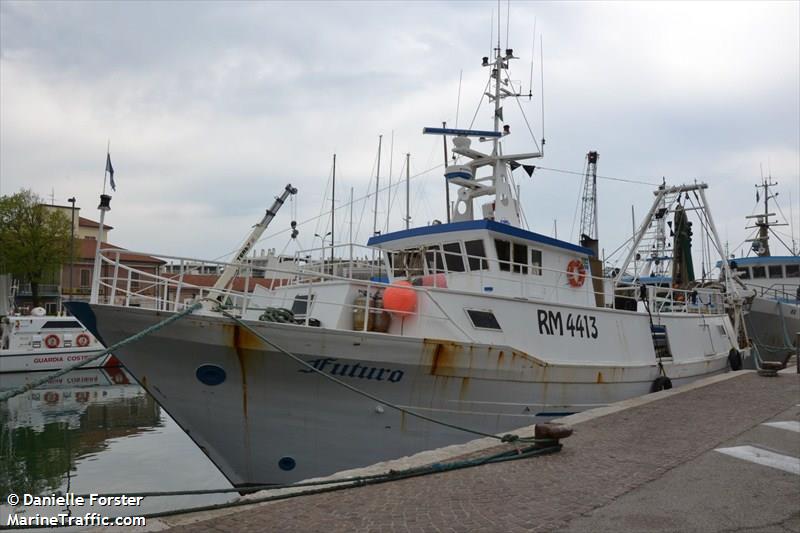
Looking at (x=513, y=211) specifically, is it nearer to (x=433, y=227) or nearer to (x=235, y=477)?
(x=433, y=227)

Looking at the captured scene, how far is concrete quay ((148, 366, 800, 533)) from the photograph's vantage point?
462 centimetres

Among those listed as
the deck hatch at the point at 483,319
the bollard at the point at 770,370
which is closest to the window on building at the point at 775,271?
the bollard at the point at 770,370

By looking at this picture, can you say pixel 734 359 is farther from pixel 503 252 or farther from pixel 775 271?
pixel 775 271

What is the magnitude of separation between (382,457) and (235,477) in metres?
2.31

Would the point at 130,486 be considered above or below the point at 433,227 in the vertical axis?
below

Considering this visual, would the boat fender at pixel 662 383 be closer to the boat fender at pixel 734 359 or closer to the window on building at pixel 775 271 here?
the boat fender at pixel 734 359

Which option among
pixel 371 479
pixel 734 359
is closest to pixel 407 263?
pixel 371 479

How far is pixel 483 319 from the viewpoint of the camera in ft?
36.1

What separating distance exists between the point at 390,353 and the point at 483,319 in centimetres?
243

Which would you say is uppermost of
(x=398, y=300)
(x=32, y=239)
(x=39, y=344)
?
(x=32, y=239)

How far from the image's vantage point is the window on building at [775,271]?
30484mm

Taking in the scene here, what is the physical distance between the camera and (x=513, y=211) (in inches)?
593

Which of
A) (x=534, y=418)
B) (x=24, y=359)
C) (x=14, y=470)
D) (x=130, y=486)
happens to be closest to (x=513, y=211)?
(x=534, y=418)

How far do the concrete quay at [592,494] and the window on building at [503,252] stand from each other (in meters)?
5.15
